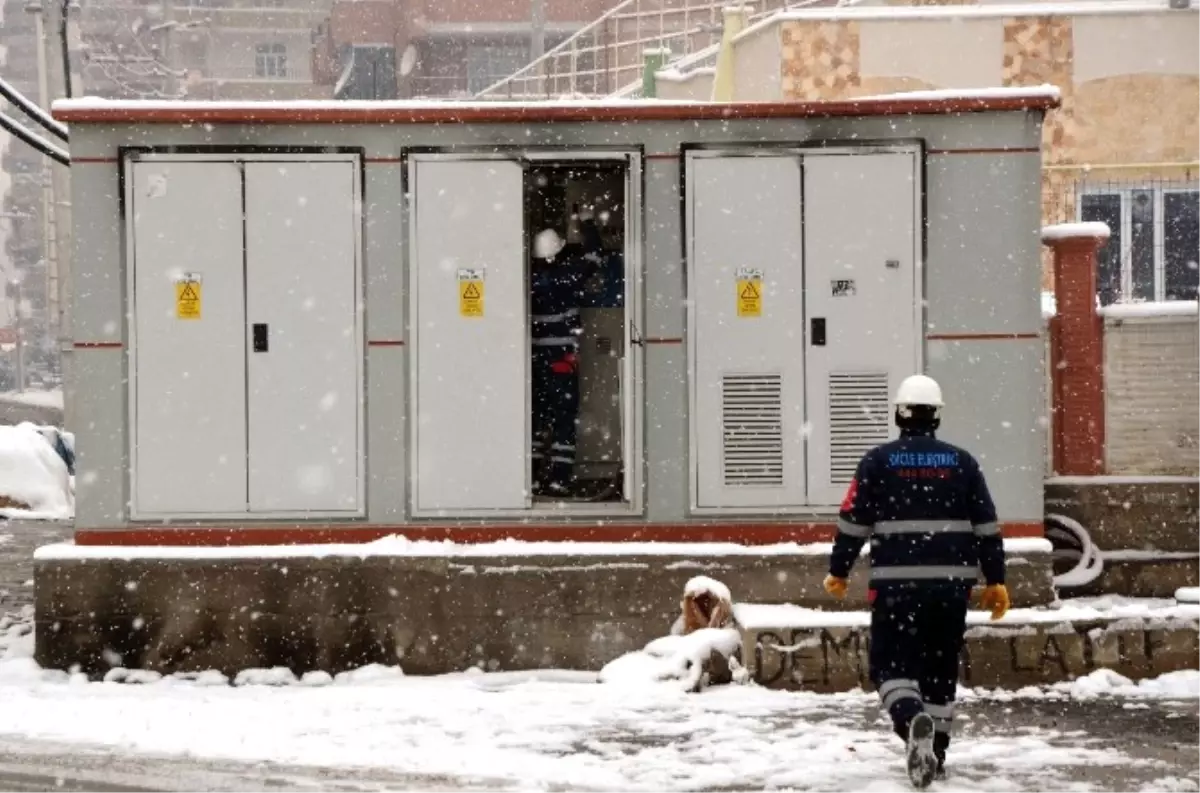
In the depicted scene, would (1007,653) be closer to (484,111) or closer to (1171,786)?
(1171,786)

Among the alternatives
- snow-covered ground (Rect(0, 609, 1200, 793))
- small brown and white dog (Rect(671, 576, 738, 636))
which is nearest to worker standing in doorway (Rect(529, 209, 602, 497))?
small brown and white dog (Rect(671, 576, 738, 636))

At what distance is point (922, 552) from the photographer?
28.8 feet

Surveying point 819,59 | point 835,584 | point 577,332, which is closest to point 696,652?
point 835,584

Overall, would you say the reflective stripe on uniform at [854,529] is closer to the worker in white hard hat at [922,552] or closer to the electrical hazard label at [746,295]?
the worker in white hard hat at [922,552]

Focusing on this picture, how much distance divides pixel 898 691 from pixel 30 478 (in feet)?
53.6

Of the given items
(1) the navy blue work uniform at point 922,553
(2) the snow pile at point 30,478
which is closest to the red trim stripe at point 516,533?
(1) the navy blue work uniform at point 922,553

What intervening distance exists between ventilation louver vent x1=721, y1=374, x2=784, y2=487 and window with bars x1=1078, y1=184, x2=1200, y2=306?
11.5 meters

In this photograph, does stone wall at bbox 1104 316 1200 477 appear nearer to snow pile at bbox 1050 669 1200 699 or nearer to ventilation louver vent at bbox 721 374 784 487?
snow pile at bbox 1050 669 1200 699

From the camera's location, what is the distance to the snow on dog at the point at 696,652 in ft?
38.1

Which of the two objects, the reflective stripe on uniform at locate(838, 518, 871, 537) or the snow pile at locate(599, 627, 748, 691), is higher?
the reflective stripe on uniform at locate(838, 518, 871, 537)

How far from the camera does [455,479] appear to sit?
12.6 meters

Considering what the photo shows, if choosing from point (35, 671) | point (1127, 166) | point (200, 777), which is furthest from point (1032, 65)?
point (200, 777)

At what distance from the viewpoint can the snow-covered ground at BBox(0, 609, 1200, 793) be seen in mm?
8992

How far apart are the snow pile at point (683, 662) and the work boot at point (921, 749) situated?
3.07 m
